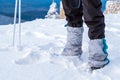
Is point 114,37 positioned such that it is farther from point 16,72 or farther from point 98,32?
point 16,72

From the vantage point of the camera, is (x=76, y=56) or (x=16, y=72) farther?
(x=76, y=56)

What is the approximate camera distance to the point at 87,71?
1492 millimetres

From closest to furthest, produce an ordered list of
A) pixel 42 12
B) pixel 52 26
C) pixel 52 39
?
1. pixel 52 39
2. pixel 52 26
3. pixel 42 12

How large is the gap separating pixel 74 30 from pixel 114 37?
2.35 feet

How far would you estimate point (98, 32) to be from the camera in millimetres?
1486

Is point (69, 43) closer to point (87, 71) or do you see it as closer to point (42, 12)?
point (87, 71)

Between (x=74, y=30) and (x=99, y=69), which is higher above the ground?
(x=74, y=30)

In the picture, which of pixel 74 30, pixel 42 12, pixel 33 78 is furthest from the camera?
pixel 42 12

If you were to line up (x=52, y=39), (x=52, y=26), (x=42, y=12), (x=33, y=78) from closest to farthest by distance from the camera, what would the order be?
1. (x=33, y=78)
2. (x=52, y=39)
3. (x=52, y=26)
4. (x=42, y=12)

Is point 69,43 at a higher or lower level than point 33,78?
higher

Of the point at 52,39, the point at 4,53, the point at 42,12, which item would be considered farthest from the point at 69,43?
the point at 42,12

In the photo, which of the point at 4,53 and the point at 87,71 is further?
the point at 4,53

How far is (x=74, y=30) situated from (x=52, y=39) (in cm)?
59

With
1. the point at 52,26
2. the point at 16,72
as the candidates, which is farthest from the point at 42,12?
the point at 16,72
